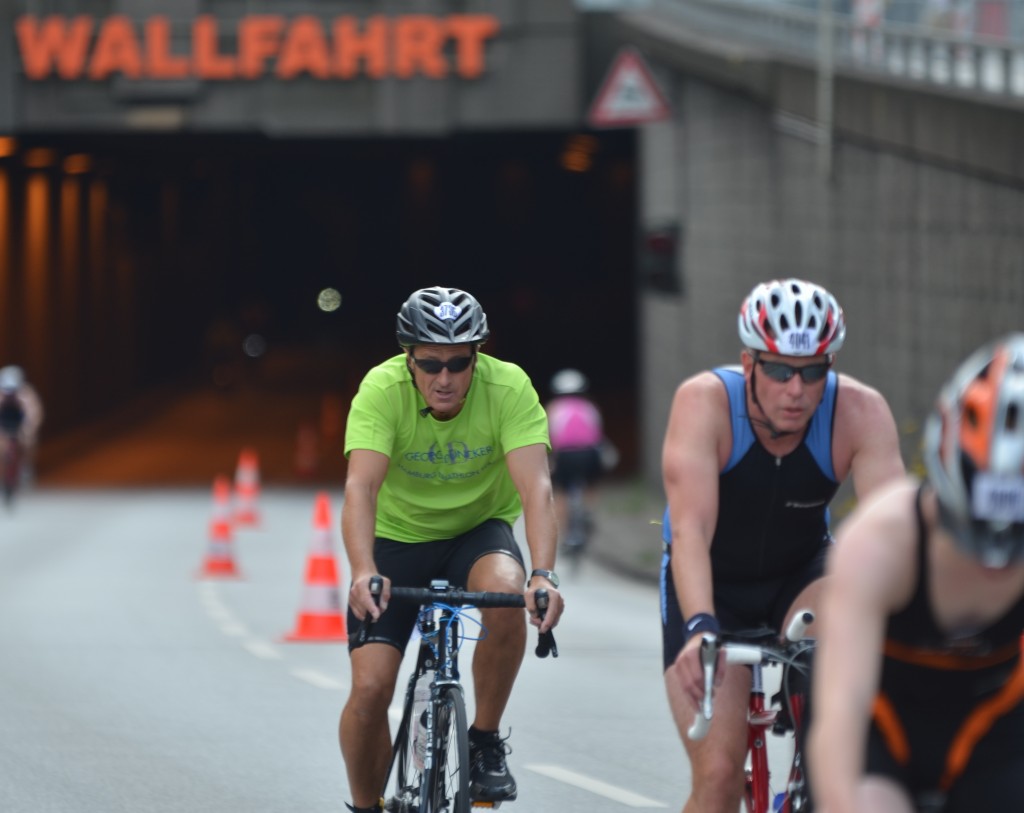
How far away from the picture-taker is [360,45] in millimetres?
28219

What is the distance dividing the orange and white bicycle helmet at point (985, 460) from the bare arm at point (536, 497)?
8.89 feet

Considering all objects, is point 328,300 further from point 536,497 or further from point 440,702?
point 440,702

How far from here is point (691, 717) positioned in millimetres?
4938

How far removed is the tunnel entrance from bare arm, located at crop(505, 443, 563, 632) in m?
30.4

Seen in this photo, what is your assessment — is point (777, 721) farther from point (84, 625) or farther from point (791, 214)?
point (791, 214)

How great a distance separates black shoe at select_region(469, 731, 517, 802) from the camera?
6.21 metres

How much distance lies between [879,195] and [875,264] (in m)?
0.68

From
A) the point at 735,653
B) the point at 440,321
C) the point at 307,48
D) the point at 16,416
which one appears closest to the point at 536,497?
the point at 440,321

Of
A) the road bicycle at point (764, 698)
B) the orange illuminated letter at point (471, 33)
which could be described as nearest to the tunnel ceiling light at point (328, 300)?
the orange illuminated letter at point (471, 33)

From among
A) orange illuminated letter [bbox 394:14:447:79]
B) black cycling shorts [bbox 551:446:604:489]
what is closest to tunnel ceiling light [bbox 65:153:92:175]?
orange illuminated letter [bbox 394:14:447:79]

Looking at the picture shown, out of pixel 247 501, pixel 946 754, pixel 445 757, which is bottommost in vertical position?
pixel 247 501

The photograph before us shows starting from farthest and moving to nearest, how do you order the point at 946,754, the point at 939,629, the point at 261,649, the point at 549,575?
the point at 261,649, the point at 549,575, the point at 946,754, the point at 939,629

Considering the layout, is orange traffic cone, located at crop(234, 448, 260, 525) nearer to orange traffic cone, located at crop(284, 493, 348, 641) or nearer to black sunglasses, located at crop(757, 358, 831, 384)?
orange traffic cone, located at crop(284, 493, 348, 641)

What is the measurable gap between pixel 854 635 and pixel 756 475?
1799 mm
